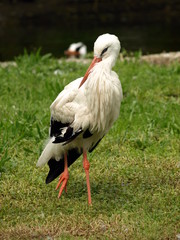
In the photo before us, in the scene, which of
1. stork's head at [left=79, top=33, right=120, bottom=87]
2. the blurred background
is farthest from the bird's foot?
the blurred background

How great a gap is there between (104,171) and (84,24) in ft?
32.5

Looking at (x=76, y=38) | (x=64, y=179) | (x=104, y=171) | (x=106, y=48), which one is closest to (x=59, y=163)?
(x=64, y=179)

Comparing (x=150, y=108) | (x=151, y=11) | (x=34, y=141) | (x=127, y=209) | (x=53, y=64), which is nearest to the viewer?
(x=127, y=209)

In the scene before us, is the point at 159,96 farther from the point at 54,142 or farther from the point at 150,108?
the point at 54,142

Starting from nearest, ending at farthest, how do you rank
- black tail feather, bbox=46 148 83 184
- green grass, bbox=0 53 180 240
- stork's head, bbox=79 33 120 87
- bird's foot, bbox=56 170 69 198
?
green grass, bbox=0 53 180 240 → stork's head, bbox=79 33 120 87 → bird's foot, bbox=56 170 69 198 → black tail feather, bbox=46 148 83 184

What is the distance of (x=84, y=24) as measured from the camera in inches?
589

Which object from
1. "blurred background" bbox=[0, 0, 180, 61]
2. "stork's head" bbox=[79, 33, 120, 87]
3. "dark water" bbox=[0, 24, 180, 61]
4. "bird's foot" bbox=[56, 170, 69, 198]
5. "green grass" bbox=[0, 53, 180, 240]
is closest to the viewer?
"green grass" bbox=[0, 53, 180, 240]

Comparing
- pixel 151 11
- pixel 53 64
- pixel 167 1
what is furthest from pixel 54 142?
pixel 167 1

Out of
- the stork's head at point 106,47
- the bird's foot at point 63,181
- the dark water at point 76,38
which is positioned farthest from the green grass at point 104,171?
the dark water at point 76,38

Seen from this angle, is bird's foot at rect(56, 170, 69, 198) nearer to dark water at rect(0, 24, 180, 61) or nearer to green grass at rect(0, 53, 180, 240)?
green grass at rect(0, 53, 180, 240)

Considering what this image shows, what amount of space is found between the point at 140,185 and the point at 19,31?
9.79m

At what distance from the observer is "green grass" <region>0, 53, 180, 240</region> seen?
440 cm

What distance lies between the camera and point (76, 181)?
5.40 m

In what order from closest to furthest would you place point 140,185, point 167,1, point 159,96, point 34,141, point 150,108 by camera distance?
1. point 140,185
2. point 34,141
3. point 150,108
4. point 159,96
5. point 167,1
